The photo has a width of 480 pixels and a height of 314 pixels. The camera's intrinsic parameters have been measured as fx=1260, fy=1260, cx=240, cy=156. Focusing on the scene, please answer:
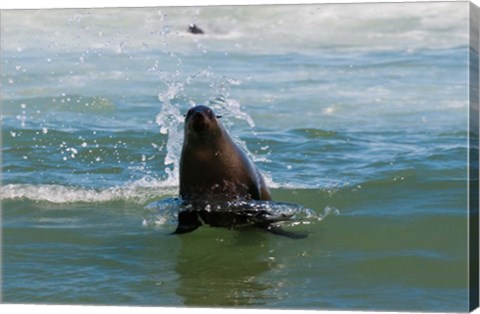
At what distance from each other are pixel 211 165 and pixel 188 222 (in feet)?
1.56

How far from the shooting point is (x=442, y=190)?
9.35 m

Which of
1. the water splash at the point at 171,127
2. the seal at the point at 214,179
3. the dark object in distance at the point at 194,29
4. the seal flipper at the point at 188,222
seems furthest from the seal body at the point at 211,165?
the dark object in distance at the point at 194,29

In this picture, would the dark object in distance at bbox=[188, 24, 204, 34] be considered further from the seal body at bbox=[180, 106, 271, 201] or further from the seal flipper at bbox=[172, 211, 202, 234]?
the seal flipper at bbox=[172, 211, 202, 234]

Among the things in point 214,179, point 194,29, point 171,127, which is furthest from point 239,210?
point 194,29

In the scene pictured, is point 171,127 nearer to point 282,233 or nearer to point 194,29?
point 194,29

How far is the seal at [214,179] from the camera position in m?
8.98

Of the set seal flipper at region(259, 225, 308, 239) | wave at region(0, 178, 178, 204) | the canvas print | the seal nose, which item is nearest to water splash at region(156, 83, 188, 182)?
the canvas print

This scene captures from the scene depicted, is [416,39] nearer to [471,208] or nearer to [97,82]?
[471,208]

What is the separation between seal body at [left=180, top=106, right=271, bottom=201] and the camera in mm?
8969

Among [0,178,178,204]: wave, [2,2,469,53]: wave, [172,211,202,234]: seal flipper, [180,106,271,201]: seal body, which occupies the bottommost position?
[172,211,202,234]: seal flipper

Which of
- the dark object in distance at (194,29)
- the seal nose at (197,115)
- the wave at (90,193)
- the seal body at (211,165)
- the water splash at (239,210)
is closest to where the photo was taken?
the seal nose at (197,115)

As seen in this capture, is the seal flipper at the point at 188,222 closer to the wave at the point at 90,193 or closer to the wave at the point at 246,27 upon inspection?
the wave at the point at 90,193

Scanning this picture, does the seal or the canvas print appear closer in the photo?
the canvas print

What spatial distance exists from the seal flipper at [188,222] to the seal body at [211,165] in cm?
13
